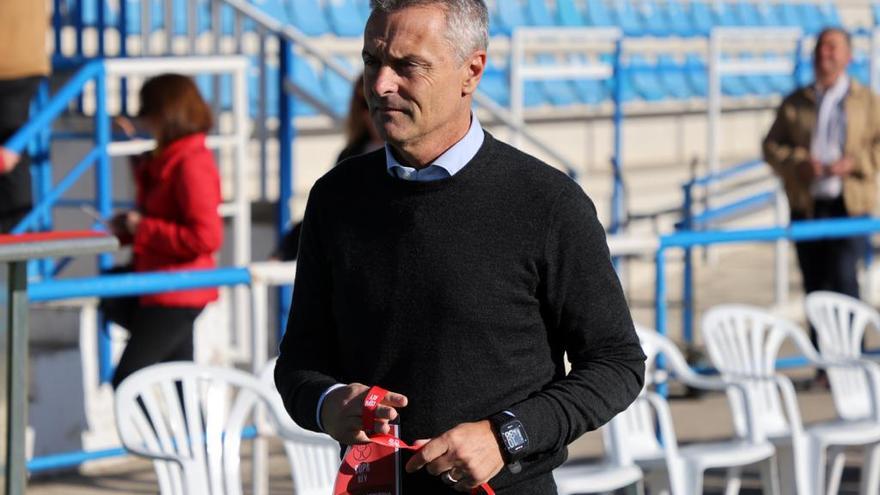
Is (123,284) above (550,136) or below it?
below

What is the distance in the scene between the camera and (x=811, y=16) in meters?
20.1

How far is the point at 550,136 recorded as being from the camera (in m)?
15.0

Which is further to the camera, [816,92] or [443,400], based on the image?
[816,92]

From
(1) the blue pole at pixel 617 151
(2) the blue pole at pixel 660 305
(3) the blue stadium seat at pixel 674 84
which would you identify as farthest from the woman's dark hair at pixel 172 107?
(3) the blue stadium seat at pixel 674 84

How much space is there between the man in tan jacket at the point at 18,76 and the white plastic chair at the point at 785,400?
9.66 feet

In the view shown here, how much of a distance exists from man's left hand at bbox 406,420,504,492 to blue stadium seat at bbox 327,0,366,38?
34.5 feet

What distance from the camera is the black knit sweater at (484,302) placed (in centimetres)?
287

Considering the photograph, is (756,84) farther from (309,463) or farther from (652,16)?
(309,463)

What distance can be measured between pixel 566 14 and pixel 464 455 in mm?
13790

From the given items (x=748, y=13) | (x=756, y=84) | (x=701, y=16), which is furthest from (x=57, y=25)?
(x=748, y=13)

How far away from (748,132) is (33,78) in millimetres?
11638

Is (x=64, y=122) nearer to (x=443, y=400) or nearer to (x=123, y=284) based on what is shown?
(x=123, y=284)

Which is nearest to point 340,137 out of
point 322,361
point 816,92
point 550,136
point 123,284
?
point 550,136

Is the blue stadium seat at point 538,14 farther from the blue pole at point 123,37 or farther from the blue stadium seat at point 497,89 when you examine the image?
the blue pole at point 123,37
